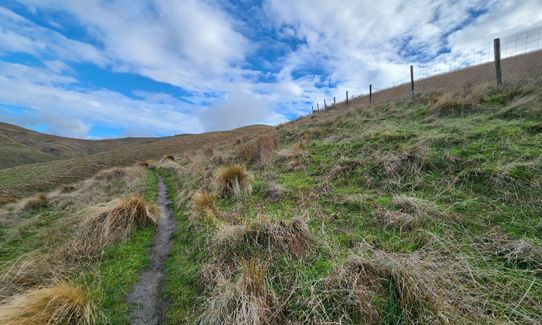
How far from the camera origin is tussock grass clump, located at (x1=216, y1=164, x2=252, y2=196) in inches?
259

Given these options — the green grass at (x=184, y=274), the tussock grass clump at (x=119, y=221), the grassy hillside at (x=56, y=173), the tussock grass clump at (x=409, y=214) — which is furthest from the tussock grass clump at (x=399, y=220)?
the grassy hillside at (x=56, y=173)

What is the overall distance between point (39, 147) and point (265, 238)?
111 meters

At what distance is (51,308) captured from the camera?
2.59 metres

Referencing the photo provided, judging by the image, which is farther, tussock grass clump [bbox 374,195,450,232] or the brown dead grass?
tussock grass clump [bbox 374,195,450,232]

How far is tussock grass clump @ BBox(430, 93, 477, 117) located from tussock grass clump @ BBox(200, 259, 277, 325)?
375 inches

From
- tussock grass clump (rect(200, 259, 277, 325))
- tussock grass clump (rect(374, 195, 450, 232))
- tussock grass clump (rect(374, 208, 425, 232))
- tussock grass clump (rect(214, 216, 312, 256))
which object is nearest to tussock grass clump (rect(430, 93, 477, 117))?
tussock grass clump (rect(374, 195, 450, 232))

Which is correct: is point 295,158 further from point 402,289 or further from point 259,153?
point 402,289

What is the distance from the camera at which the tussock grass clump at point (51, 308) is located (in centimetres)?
243

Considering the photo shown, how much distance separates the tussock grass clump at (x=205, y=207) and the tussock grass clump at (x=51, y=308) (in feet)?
7.92

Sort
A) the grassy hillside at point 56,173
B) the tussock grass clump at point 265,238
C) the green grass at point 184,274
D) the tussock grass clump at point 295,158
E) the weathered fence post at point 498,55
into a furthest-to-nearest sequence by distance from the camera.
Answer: the grassy hillside at point 56,173
the weathered fence post at point 498,55
the tussock grass clump at point 295,158
the tussock grass clump at point 265,238
the green grass at point 184,274

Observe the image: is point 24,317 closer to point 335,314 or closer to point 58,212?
point 335,314

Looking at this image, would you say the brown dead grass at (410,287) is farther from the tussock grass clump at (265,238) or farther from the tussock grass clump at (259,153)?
the tussock grass clump at (259,153)

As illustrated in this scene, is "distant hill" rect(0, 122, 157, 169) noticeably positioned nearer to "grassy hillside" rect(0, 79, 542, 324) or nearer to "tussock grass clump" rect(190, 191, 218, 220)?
"tussock grass clump" rect(190, 191, 218, 220)

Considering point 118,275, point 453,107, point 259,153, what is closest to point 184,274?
point 118,275
